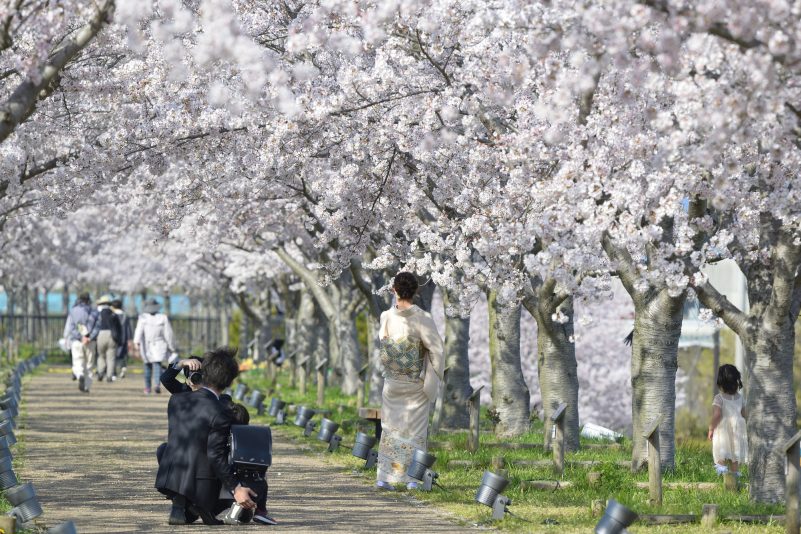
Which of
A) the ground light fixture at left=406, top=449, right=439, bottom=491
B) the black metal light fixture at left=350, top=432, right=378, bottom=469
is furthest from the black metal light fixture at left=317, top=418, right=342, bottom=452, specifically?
the ground light fixture at left=406, top=449, right=439, bottom=491

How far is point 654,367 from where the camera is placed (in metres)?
14.6

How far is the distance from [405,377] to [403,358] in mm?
190

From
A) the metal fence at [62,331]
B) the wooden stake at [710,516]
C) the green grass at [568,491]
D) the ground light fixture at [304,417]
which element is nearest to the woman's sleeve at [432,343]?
the green grass at [568,491]

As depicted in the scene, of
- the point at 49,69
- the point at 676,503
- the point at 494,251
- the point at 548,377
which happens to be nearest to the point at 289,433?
the point at 548,377

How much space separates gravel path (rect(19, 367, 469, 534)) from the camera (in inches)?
432

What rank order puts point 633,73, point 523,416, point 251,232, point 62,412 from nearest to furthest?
point 633,73
point 523,416
point 62,412
point 251,232

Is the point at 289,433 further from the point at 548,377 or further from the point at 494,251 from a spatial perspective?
the point at 494,251

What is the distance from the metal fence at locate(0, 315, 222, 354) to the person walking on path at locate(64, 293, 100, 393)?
24773 mm

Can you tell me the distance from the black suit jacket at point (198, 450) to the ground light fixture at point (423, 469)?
2.66 m

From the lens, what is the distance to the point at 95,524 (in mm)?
10766

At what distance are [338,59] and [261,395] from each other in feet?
38.0

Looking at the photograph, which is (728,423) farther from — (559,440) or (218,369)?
(218,369)

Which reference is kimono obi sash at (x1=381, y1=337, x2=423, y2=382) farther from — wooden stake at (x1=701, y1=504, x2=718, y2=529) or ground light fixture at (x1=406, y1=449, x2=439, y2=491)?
wooden stake at (x1=701, y1=504, x2=718, y2=529)

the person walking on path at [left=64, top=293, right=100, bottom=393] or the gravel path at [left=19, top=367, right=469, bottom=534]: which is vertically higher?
the person walking on path at [left=64, top=293, right=100, bottom=393]
